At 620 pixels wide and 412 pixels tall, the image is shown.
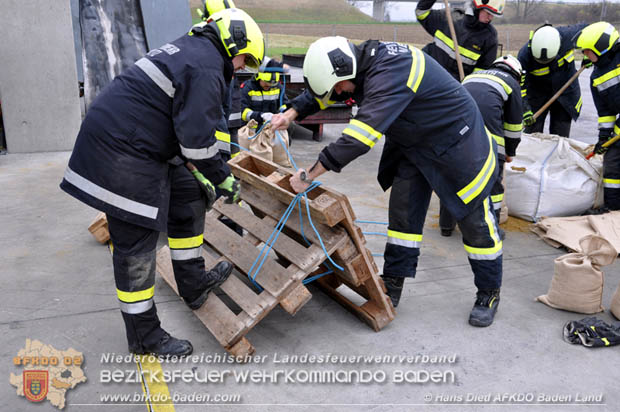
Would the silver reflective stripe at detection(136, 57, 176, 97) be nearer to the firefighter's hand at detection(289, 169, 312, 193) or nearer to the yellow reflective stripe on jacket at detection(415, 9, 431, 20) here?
the firefighter's hand at detection(289, 169, 312, 193)

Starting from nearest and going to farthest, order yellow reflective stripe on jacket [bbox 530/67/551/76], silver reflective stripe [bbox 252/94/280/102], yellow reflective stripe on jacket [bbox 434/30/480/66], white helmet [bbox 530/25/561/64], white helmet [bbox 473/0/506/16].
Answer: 1. white helmet [bbox 473/0/506/16]
2. yellow reflective stripe on jacket [bbox 434/30/480/66]
3. white helmet [bbox 530/25/561/64]
4. yellow reflective stripe on jacket [bbox 530/67/551/76]
5. silver reflective stripe [bbox 252/94/280/102]

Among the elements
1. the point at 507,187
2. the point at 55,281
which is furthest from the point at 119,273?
the point at 507,187

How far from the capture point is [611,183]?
502 cm

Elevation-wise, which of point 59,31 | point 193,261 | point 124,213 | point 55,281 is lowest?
point 55,281

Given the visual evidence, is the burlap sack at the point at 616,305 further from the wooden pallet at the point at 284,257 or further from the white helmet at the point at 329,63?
the white helmet at the point at 329,63

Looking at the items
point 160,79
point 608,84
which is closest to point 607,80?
point 608,84

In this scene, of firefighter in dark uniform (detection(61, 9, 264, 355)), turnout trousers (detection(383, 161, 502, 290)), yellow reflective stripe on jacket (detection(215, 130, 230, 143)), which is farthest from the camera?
yellow reflective stripe on jacket (detection(215, 130, 230, 143))

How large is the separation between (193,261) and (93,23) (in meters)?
6.42

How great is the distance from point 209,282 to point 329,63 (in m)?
1.56

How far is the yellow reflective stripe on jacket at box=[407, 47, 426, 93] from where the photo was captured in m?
2.76

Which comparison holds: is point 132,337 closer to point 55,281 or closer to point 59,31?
point 55,281

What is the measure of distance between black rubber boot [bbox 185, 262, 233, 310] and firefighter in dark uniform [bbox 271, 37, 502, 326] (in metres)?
0.86

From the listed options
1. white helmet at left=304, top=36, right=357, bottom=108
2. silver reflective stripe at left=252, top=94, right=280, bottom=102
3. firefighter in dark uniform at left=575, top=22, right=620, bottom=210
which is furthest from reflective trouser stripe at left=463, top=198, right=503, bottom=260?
silver reflective stripe at left=252, top=94, right=280, bottom=102

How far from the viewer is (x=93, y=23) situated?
26.2ft
